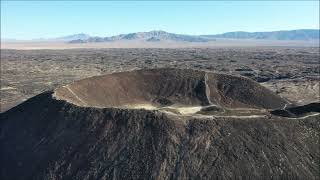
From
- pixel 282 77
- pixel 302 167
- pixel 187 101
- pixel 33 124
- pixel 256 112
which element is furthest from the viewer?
pixel 282 77

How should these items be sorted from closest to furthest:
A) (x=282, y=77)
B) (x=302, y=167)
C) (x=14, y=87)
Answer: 1. (x=302, y=167)
2. (x=14, y=87)
3. (x=282, y=77)

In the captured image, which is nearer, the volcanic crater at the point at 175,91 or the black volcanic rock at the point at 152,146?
the black volcanic rock at the point at 152,146

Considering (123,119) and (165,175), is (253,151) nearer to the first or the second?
(165,175)

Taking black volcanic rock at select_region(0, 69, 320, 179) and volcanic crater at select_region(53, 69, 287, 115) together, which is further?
volcanic crater at select_region(53, 69, 287, 115)

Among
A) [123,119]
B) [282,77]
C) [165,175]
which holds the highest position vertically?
[123,119]

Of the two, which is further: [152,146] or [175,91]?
[175,91]

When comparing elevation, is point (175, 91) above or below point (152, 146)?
below

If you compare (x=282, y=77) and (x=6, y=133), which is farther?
(x=282, y=77)

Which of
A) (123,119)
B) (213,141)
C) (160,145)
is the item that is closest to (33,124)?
(123,119)
